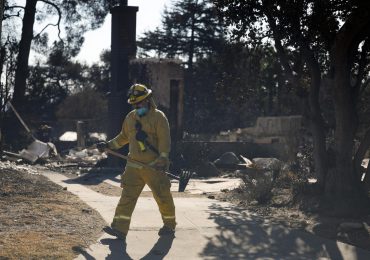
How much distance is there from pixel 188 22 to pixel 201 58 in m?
3.01

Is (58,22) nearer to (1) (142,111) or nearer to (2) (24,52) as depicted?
(2) (24,52)

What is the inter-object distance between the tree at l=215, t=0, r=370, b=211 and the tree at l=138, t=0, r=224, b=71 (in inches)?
1221

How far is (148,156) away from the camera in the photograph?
746cm

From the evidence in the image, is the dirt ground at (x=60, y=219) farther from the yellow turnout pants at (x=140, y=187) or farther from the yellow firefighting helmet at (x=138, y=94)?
the yellow firefighting helmet at (x=138, y=94)

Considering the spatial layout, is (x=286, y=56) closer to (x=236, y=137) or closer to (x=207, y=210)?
(x=207, y=210)

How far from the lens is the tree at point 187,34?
42938 mm

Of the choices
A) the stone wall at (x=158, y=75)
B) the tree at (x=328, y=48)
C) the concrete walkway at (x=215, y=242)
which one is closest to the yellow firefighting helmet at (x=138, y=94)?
the concrete walkway at (x=215, y=242)

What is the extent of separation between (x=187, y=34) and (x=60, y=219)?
3662cm

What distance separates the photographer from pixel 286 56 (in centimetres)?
1161

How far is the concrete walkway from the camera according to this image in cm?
653

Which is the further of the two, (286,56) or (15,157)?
(15,157)

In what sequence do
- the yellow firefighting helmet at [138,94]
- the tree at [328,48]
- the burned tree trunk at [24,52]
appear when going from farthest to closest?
the burned tree trunk at [24,52] < the tree at [328,48] < the yellow firefighting helmet at [138,94]

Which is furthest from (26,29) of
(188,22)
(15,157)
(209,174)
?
(188,22)

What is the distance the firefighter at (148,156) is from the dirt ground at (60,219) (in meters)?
0.75
